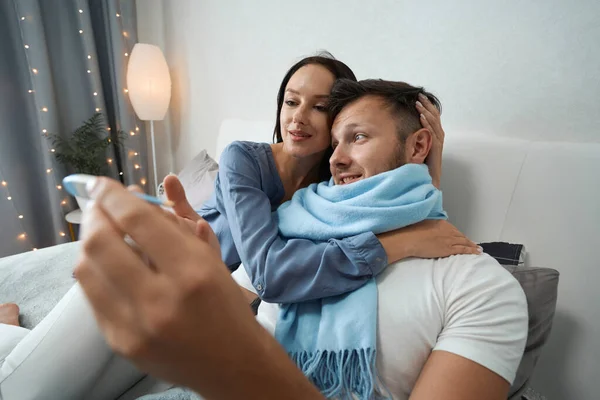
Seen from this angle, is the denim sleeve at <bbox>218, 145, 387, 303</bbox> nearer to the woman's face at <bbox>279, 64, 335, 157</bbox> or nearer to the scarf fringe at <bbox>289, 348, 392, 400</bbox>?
the scarf fringe at <bbox>289, 348, 392, 400</bbox>

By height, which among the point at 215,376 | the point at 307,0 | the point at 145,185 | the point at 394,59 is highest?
the point at 307,0

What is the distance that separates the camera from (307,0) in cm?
159

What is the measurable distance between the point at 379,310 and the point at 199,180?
126 centimetres

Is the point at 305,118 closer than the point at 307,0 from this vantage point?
Yes

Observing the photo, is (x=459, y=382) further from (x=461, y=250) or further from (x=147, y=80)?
(x=147, y=80)

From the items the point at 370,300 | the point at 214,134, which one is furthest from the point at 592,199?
the point at 214,134

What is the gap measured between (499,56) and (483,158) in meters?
0.34

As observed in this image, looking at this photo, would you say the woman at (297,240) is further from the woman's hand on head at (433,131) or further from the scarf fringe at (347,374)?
the scarf fringe at (347,374)

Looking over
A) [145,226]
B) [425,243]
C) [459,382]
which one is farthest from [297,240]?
[145,226]

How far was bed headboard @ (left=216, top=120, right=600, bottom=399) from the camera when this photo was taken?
0.83 m

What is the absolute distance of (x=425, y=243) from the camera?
74cm

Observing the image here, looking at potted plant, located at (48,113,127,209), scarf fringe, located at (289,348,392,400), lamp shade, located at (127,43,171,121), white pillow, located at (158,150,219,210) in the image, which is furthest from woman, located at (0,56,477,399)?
lamp shade, located at (127,43,171,121)

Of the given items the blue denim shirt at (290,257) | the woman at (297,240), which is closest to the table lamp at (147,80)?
the woman at (297,240)

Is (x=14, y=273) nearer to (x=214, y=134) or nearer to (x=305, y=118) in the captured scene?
(x=305, y=118)
